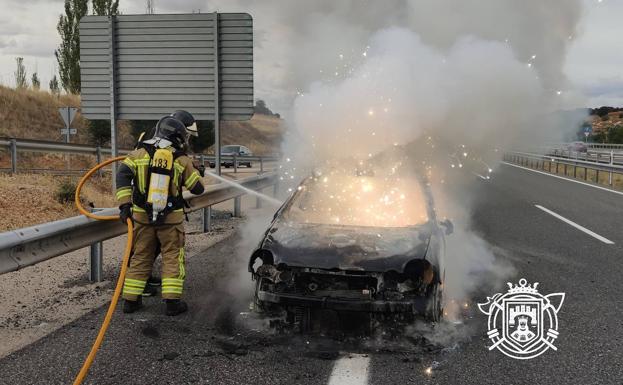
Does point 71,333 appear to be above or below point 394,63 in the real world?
below

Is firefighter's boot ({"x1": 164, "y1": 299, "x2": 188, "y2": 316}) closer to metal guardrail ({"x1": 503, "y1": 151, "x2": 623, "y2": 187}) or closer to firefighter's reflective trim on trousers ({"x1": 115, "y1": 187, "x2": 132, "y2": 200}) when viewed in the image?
firefighter's reflective trim on trousers ({"x1": 115, "y1": 187, "x2": 132, "y2": 200})

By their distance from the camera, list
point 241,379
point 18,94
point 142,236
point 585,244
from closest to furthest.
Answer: point 241,379
point 142,236
point 585,244
point 18,94

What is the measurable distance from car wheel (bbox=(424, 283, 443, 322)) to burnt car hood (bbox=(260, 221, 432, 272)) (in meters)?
0.26

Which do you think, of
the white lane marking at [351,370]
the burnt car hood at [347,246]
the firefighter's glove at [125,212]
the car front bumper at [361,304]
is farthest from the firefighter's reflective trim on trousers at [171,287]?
the white lane marking at [351,370]

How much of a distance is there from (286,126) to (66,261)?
12.8 ft

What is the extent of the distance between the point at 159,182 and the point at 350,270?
1.96m

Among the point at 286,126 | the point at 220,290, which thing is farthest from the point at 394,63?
the point at 220,290

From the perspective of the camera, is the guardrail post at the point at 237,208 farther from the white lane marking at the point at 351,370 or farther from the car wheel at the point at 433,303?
the white lane marking at the point at 351,370

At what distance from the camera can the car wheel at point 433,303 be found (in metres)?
3.97

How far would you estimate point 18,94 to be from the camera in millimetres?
33531

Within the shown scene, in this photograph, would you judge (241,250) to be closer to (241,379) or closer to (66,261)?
(66,261)

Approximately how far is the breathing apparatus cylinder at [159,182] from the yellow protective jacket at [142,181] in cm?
6

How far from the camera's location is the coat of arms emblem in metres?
3.95

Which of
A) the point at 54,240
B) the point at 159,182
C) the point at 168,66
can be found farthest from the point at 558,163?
the point at 54,240
